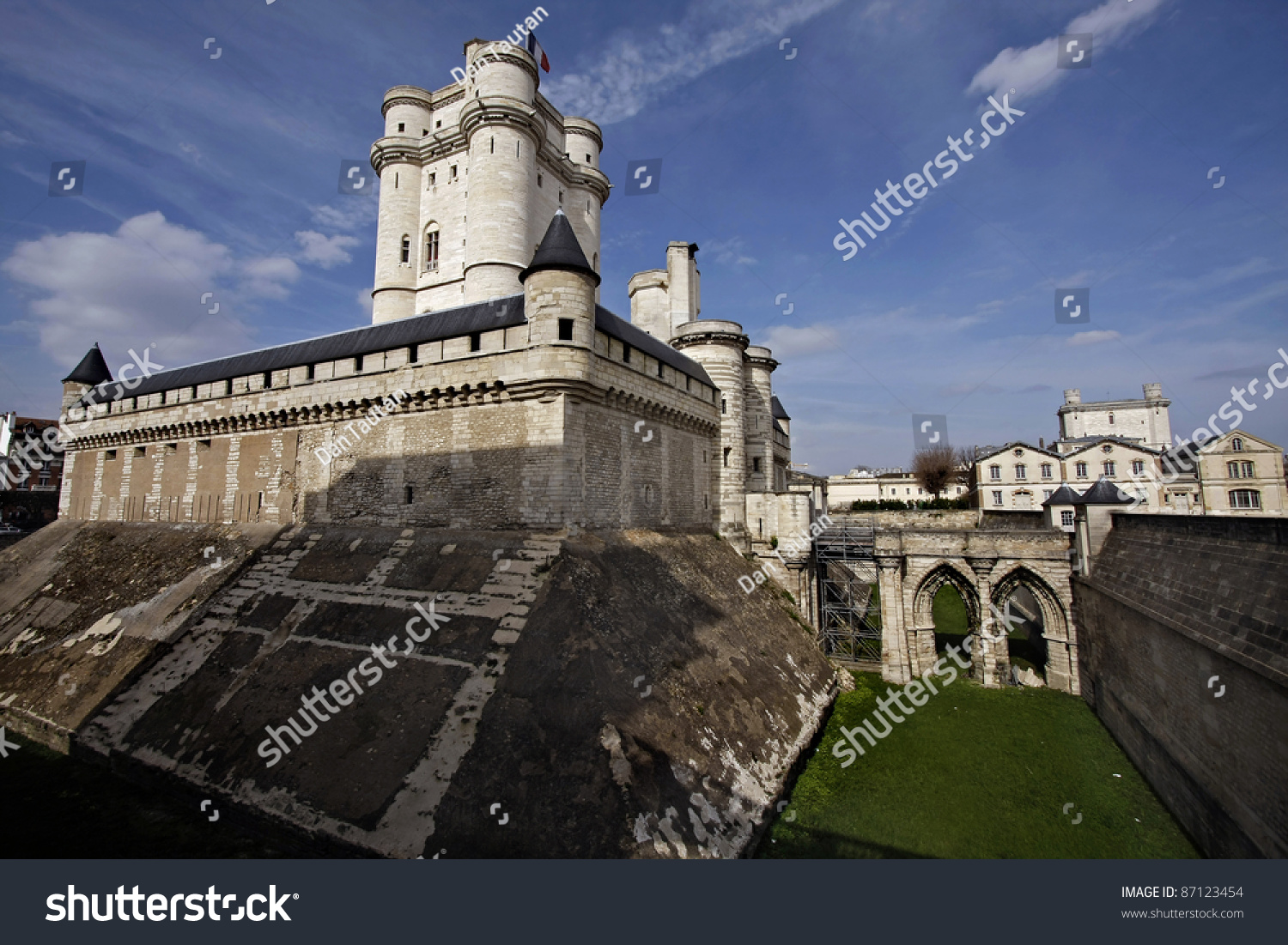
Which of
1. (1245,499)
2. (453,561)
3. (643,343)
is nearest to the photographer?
(453,561)

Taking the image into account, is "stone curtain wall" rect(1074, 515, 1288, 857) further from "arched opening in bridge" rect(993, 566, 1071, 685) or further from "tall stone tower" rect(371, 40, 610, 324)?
"tall stone tower" rect(371, 40, 610, 324)

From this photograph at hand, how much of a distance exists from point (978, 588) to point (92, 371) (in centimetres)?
4076

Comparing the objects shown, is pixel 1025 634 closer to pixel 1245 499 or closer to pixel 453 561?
pixel 1245 499

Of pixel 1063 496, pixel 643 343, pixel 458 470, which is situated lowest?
pixel 1063 496

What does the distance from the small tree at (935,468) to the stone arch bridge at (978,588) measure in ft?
108

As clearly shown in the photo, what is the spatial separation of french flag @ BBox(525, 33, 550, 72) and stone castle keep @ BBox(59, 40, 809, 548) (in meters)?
0.86

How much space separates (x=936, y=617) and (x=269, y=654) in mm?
29724

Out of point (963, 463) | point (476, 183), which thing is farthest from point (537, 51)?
point (963, 463)

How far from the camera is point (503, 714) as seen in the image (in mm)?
8938

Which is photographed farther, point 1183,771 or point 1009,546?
point 1009,546

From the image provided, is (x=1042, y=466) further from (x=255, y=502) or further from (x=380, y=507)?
(x=255, y=502)

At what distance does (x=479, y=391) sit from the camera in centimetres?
1433

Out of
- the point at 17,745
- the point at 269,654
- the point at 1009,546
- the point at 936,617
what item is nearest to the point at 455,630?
the point at 269,654

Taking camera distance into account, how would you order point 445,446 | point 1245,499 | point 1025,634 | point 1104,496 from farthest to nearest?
point 1245,499
point 1025,634
point 1104,496
point 445,446
